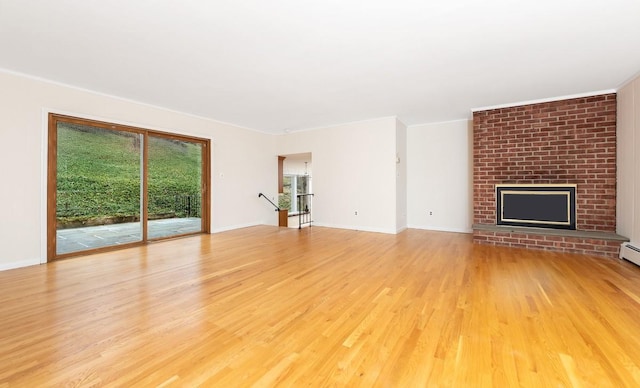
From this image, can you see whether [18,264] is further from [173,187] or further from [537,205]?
[537,205]

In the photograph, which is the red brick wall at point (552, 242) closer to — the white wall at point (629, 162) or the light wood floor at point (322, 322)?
the white wall at point (629, 162)

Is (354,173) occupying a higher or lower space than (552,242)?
higher

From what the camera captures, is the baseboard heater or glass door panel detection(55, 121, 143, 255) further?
glass door panel detection(55, 121, 143, 255)

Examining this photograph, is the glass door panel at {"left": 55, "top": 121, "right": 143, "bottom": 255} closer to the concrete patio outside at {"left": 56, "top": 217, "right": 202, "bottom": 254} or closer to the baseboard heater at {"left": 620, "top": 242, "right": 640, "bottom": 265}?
the concrete patio outside at {"left": 56, "top": 217, "right": 202, "bottom": 254}

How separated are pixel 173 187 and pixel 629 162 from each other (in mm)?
7610

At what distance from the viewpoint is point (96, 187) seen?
439 cm

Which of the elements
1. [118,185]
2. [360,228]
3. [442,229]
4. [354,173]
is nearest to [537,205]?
[442,229]

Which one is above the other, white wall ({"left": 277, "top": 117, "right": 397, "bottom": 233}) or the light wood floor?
white wall ({"left": 277, "top": 117, "right": 397, "bottom": 233})

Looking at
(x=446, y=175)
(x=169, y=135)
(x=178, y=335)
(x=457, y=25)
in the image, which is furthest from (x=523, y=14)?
(x=169, y=135)

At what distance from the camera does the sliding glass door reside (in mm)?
4047

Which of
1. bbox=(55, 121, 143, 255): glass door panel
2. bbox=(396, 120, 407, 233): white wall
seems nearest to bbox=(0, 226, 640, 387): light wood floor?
bbox=(55, 121, 143, 255): glass door panel

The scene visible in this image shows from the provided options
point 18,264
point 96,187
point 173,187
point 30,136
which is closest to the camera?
point 18,264

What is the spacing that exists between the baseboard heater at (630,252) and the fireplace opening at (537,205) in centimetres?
72

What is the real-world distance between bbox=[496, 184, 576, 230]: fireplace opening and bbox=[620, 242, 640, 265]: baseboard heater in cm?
72
